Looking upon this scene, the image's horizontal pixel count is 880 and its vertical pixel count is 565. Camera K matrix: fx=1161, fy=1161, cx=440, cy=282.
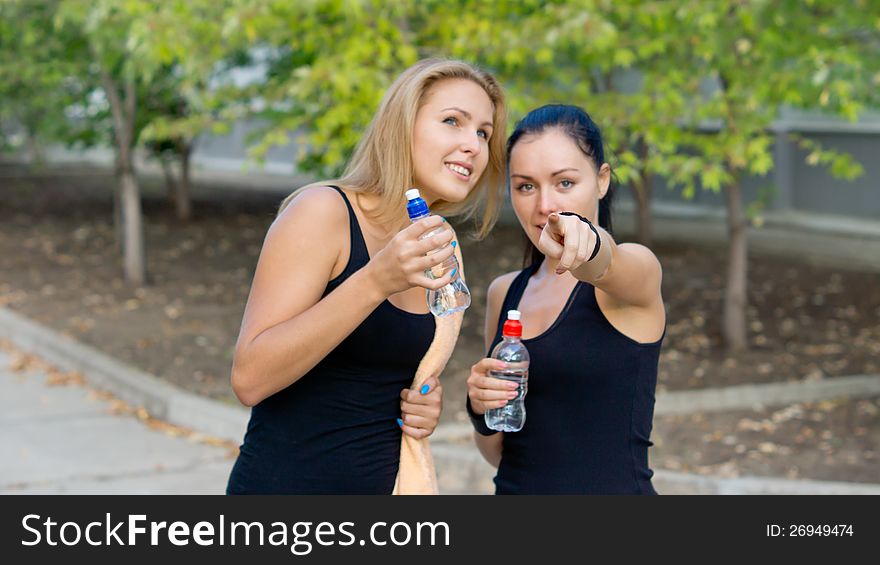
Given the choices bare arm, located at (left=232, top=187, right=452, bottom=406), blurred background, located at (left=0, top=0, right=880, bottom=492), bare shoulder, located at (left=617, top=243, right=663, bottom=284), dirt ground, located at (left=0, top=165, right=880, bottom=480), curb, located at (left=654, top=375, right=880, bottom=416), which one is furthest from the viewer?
curb, located at (left=654, top=375, right=880, bottom=416)

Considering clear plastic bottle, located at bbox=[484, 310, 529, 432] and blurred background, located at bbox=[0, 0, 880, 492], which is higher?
blurred background, located at bbox=[0, 0, 880, 492]

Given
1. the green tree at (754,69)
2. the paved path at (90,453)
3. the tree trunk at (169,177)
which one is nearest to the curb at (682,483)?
the paved path at (90,453)

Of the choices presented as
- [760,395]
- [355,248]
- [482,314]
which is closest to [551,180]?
[355,248]

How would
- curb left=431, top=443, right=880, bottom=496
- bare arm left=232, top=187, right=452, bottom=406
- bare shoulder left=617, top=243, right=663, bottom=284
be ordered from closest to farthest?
bare arm left=232, top=187, right=452, bottom=406 < bare shoulder left=617, top=243, right=663, bottom=284 < curb left=431, top=443, right=880, bottom=496

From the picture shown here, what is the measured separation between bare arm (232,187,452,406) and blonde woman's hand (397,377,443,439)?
34 centimetres

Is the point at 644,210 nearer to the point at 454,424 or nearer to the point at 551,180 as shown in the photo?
the point at 454,424

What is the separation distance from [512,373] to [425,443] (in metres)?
0.36

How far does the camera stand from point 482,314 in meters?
11.1

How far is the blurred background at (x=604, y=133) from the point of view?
752 cm

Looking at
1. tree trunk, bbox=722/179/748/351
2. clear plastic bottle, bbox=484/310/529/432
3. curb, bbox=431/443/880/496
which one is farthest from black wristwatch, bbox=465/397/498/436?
tree trunk, bbox=722/179/748/351

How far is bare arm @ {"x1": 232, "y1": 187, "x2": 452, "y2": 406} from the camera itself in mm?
2584

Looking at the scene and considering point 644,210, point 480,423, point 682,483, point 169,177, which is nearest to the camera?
point 480,423

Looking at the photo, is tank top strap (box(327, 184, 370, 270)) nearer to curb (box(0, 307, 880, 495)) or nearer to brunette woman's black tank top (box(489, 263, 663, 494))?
brunette woman's black tank top (box(489, 263, 663, 494))

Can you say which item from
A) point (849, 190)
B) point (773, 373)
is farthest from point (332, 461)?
point (849, 190)
